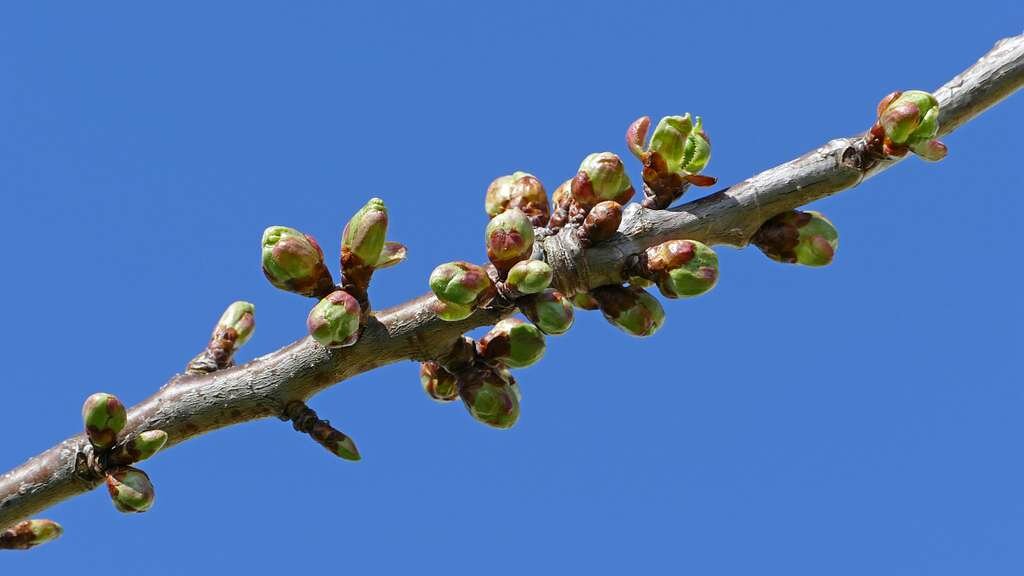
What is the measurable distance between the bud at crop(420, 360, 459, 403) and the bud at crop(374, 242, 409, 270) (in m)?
0.40

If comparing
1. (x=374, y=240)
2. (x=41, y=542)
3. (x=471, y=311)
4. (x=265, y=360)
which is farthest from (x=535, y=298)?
(x=41, y=542)

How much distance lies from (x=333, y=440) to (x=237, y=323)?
561 mm

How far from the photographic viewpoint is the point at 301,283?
3.00 metres

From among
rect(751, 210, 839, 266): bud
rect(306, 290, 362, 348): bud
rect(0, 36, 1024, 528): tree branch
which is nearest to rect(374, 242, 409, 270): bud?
rect(0, 36, 1024, 528): tree branch

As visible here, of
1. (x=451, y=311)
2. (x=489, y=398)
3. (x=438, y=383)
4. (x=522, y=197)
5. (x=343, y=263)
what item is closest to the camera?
(x=451, y=311)

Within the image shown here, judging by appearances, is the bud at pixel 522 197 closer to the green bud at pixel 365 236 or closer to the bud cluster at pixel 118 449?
the green bud at pixel 365 236

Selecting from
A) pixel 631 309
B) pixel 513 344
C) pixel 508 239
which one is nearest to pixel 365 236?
pixel 508 239

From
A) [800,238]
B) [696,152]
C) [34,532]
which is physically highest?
[696,152]

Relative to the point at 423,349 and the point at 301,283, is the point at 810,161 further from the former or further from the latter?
the point at 301,283

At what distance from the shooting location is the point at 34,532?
11.0 ft

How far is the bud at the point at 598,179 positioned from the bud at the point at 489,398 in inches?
21.8

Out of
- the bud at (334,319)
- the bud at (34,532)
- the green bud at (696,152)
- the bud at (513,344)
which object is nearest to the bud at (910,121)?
the green bud at (696,152)

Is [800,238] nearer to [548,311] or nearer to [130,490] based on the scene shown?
[548,311]

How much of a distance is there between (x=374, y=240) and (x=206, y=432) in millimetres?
701
